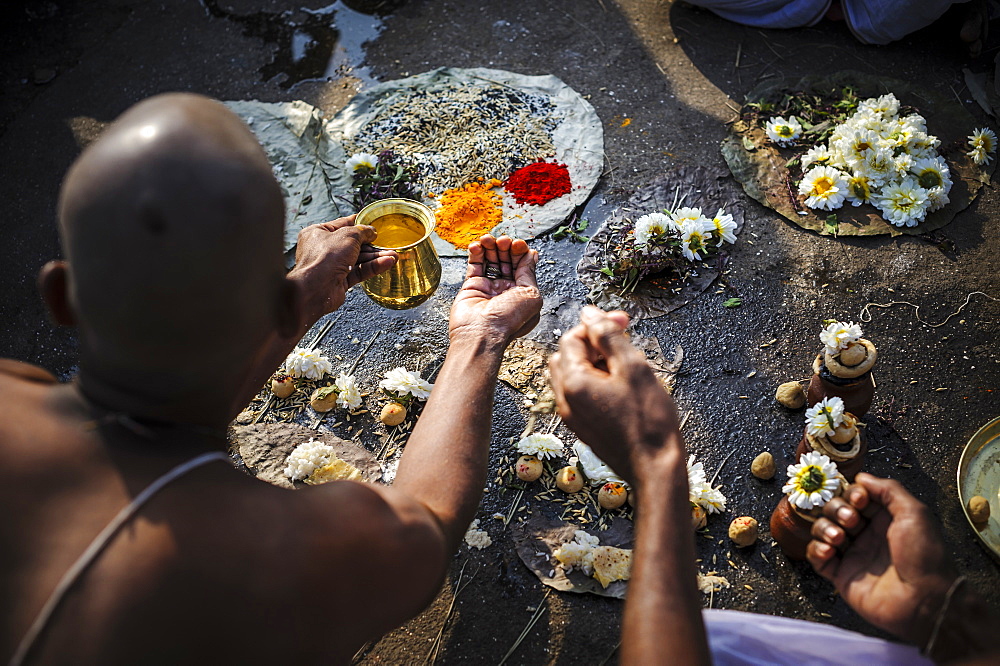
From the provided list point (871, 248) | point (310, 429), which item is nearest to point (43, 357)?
point (310, 429)

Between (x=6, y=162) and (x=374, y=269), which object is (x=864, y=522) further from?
(x=6, y=162)

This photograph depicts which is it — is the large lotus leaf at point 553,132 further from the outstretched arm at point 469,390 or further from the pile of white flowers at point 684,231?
the outstretched arm at point 469,390

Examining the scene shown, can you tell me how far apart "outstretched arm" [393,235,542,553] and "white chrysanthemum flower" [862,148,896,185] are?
2135mm

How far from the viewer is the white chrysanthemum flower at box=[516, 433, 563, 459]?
3.01 m

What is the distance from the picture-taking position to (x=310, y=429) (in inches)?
128

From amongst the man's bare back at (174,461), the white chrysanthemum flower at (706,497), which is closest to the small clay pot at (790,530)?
the white chrysanthemum flower at (706,497)

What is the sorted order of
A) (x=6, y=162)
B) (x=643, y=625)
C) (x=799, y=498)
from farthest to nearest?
(x=6, y=162) < (x=799, y=498) < (x=643, y=625)

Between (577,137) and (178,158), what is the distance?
3.37 metres

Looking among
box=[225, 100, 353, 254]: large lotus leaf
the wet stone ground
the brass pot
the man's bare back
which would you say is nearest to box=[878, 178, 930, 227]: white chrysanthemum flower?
the wet stone ground

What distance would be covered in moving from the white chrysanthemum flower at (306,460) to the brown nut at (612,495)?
1.13 meters

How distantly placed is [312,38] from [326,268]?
3.32 metres

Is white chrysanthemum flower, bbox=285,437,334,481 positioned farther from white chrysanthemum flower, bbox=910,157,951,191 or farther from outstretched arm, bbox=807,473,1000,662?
white chrysanthemum flower, bbox=910,157,951,191

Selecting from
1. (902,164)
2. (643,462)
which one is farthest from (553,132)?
(643,462)

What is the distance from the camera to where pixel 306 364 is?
3.30 meters
